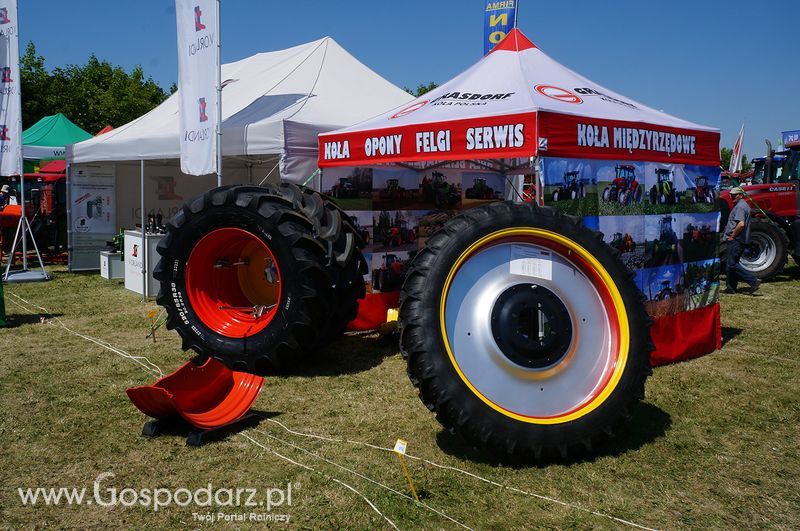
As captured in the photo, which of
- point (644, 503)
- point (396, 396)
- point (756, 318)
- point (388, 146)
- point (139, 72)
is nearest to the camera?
point (644, 503)

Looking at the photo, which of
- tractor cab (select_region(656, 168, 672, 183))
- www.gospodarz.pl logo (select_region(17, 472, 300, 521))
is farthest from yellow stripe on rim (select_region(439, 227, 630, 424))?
tractor cab (select_region(656, 168, 672, 183))

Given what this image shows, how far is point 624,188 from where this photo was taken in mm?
5406

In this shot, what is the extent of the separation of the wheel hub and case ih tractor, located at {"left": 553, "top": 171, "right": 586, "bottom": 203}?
4.82ft

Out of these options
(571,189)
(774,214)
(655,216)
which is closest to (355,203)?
(571,189)

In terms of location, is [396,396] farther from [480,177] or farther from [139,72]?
[139,72]

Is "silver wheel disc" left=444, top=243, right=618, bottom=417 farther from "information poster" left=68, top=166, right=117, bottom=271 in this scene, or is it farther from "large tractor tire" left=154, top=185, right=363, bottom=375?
"information poster" left=68, top=166, right=117, bottom=271

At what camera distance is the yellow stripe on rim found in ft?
11.4

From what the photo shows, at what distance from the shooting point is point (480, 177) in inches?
316

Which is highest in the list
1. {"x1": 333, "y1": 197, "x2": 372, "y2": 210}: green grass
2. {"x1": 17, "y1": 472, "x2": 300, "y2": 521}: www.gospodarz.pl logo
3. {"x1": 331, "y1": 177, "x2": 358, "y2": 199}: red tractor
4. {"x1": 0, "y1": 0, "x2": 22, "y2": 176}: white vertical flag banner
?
{"x1": 0, "y1": 0, "x2": 22, "y2": 176}: white vertical flag banner

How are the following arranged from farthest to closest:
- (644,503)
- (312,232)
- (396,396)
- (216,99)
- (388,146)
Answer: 1. (216,99)
2. (388,146)
3. (312,232)
4. (396,396)
5. (644,503)

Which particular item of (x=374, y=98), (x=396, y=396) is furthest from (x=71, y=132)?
(x=396, y=396)

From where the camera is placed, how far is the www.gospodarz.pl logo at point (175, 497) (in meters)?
3.15

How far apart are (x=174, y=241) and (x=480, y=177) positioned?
12.6ft

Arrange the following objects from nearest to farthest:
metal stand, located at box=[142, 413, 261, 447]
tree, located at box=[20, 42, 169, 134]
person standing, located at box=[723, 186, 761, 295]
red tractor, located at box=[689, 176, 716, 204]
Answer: metal stand, located at box=[142, 413, 261, 447]
red tractor, located at box=[689, 176, 716, 204]
person standing, located at box=[723, 186, 761, 295]
tree, located at box=[20, 42, 169, 134]
